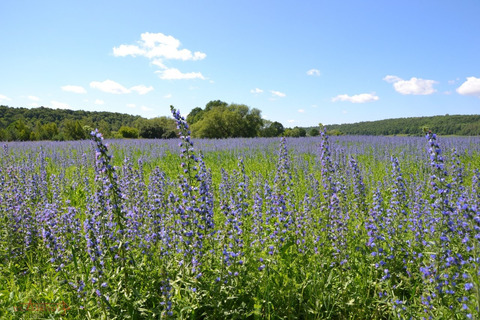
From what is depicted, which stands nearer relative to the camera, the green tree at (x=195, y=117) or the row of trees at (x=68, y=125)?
the row of trees at (x=68, y=125)

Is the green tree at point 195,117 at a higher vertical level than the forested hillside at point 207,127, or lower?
higher

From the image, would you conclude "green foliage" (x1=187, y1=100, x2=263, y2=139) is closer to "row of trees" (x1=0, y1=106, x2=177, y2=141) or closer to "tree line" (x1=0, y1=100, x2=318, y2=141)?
"tree line" (x1=0, y1=100, x2=318, y2=141)

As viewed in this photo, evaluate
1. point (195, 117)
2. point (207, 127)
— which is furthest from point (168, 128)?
point (195, 117)

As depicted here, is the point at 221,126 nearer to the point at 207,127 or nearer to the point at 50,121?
the point at 207,127

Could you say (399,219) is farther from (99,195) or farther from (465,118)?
(465,118)

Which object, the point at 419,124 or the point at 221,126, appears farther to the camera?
the point at 419,124

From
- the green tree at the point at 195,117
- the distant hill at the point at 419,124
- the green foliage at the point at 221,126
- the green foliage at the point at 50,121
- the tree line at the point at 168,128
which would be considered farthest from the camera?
the green tree at the point at 195,117

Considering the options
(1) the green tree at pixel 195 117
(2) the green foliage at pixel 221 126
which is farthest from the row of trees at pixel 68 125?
(1) the green tree at pixel 195 117

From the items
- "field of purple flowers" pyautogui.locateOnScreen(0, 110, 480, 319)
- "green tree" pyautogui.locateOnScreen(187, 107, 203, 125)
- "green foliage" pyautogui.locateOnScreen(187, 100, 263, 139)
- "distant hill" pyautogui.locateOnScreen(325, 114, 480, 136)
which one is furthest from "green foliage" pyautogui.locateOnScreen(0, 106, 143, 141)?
"distant hill" pyautogui.locateOnScreen(325, 114, 480, 136)

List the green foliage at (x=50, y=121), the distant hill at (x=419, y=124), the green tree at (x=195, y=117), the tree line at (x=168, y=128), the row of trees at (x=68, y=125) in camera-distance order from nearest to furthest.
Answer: the tree line at (x=168, y=128) → the row of trees at (x=68, y=125) → the green foliage at (x=50, y=121) → the distant hill at (x=419, y=124) → the green tree at (x=195, y=117)

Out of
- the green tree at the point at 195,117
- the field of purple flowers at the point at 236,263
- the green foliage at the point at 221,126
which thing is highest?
the green tree at the point at 195,117

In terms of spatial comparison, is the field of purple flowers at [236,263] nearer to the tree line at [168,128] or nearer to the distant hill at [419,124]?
the tree line at [168,128]

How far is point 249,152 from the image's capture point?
1462 centimetres

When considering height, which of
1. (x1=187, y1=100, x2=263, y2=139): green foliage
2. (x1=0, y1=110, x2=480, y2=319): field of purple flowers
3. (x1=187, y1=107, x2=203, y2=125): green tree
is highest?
(x1=187, y1=107, x2=203, y2=125): green tree
